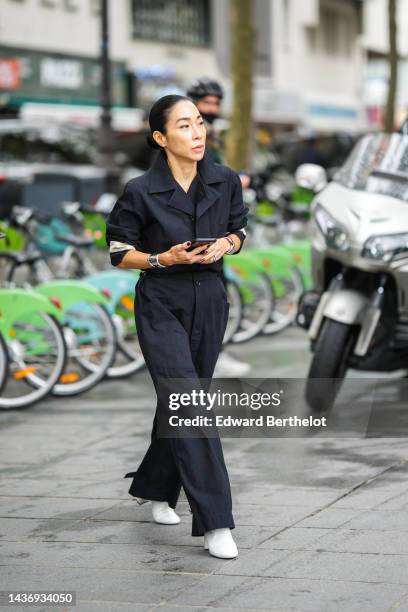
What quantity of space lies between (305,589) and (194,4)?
50574mm

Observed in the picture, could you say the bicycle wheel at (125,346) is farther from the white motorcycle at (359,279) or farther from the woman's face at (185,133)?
the woman's face at (185,133)

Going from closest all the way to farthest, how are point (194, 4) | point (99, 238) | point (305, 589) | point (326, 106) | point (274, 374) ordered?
point (305, 589)
point (274, 374)
point (99, 238)
point (194, 4)
point (326, 106)

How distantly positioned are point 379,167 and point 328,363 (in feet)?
4.82

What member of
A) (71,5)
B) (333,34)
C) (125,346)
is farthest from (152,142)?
(333,34)

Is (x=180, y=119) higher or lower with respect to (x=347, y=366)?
higher

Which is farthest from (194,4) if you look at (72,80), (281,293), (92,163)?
(281,293)

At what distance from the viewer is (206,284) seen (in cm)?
616

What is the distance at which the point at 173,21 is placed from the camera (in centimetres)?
5341

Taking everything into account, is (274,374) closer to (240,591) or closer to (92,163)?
(240,591)

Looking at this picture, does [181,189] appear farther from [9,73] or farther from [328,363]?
[9,73]

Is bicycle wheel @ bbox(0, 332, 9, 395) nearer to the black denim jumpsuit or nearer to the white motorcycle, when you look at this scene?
the white motorcycle

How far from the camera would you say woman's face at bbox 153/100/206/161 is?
6.12 meters

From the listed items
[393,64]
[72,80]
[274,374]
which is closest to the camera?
[274,374]

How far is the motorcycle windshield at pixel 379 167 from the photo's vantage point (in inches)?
371
